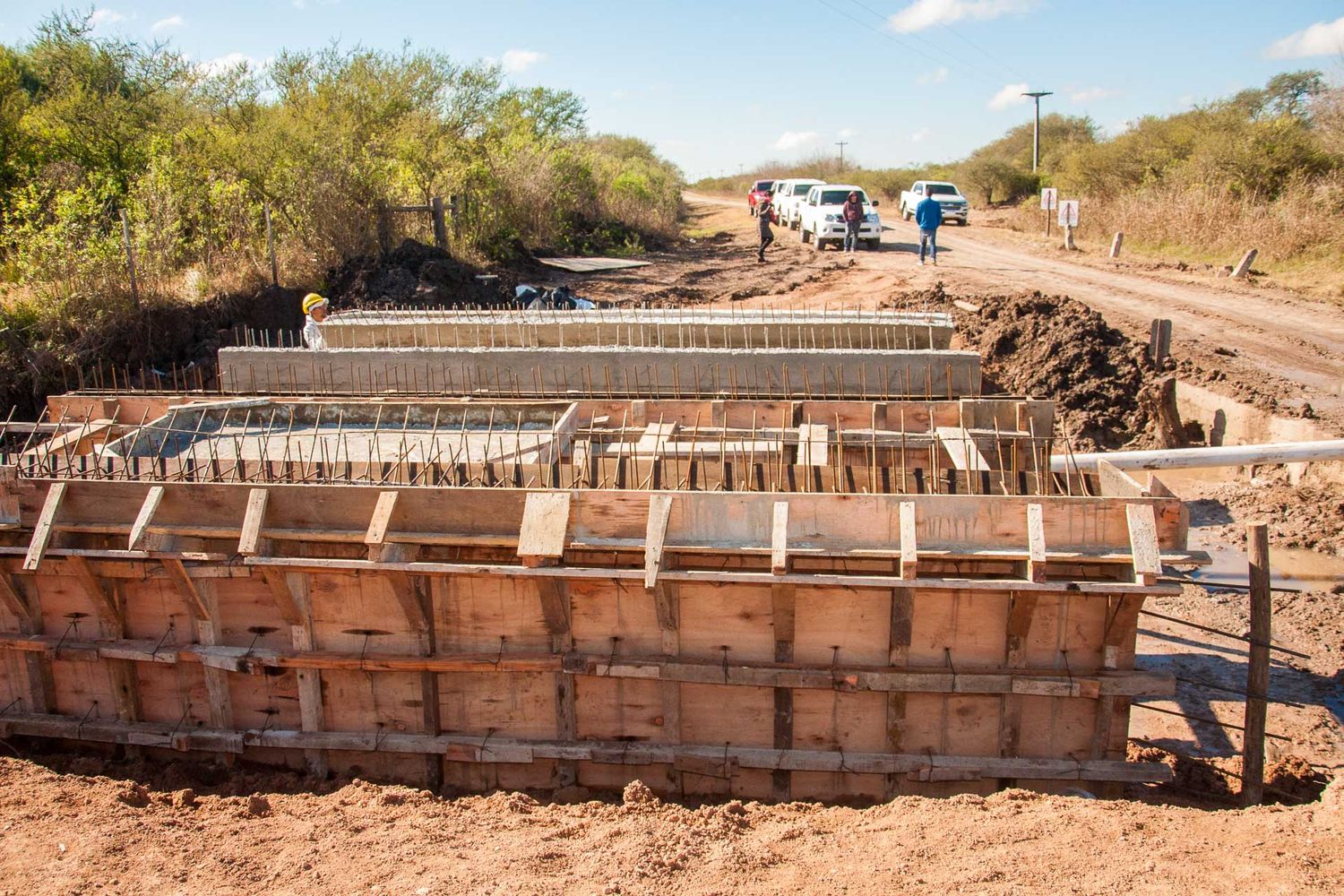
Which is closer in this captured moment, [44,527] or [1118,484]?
[1118,484]

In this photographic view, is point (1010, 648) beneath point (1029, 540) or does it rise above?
beneath

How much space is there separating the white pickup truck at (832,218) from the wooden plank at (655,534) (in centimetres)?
2019

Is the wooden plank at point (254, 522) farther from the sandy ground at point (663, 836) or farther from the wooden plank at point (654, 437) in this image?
the wooden plank at point (654, 437)

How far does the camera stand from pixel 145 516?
4844 millimetres

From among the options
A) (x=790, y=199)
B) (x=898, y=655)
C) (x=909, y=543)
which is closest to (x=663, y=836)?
(x=898, y=655)

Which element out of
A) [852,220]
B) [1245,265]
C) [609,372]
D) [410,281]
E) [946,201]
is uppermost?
[946,201]

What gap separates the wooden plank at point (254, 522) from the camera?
471 centimetres

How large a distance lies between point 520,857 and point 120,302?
43.5 ft

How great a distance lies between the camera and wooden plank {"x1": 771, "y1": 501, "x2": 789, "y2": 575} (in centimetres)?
426

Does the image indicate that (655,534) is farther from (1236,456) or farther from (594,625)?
(1236,456)

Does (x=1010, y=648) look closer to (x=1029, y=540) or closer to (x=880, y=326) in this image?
(x=1029, y=540)

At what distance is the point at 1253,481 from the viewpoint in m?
9.84

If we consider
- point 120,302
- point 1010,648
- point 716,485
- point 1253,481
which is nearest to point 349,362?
point 716,485

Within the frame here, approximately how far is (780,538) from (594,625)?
3.84 feet
